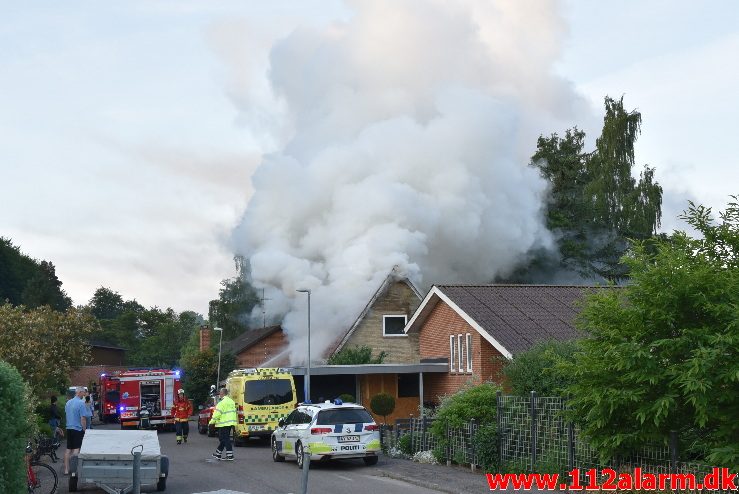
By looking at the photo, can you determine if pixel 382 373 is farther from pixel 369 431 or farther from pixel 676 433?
pixel 676 433

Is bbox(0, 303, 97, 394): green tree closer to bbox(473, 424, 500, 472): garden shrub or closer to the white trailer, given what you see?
the white trailer

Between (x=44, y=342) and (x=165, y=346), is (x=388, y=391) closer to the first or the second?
(x=44, y=342)

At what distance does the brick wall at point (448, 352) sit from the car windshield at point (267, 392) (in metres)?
5.51

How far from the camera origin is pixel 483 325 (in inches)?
1179

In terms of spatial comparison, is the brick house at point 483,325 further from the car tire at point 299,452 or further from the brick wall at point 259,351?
the brick wall at point 259,351

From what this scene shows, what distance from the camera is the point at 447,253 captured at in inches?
1965

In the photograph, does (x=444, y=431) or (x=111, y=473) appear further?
(x=444, y=431)

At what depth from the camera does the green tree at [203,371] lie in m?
55.9

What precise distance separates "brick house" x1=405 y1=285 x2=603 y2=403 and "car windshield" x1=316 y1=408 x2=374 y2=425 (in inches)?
352

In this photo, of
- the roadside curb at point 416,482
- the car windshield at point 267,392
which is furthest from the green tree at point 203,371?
the roadside curb at point 416,482

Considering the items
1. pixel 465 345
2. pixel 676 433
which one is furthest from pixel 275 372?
pixel 676 433

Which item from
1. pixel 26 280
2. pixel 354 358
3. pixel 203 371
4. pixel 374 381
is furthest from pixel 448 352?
pixel 26 280

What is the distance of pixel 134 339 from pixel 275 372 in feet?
292

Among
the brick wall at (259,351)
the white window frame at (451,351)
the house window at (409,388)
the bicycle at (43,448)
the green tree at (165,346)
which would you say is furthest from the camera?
the green tree at (165,346)
